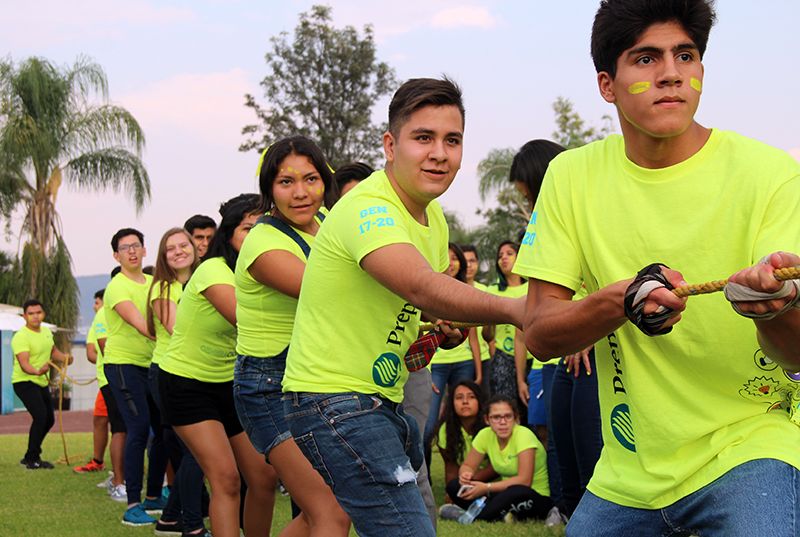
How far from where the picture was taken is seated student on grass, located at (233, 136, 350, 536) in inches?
131

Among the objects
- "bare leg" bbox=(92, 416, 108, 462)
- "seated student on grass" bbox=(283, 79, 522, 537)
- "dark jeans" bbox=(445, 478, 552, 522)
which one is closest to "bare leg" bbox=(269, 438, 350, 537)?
"seated student on grass" bbox=(283, 79, 522, 537)

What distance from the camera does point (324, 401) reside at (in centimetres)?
268

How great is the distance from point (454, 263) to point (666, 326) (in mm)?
5695

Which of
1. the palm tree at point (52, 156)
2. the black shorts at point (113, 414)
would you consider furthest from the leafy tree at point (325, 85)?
the black shorts at point (113, 414)

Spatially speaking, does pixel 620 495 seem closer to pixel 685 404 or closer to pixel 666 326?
pixel 685 404

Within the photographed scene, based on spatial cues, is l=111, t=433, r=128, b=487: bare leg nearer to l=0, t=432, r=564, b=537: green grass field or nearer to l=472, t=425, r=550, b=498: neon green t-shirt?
l=0, t=432, r=564, b=537: green grass field

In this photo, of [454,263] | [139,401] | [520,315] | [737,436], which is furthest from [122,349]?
[737,436]

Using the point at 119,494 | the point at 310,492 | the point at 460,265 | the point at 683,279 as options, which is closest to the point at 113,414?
the point at 119,494

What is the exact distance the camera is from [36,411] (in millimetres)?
10883

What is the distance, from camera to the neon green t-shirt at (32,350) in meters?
11.2

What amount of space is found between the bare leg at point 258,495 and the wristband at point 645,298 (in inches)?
116

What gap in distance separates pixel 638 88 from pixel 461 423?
6.12 meters

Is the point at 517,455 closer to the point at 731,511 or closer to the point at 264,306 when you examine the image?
the point at 264,306

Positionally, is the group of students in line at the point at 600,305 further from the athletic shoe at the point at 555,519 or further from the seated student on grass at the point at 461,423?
the seated student on grass at the point at 461,423
